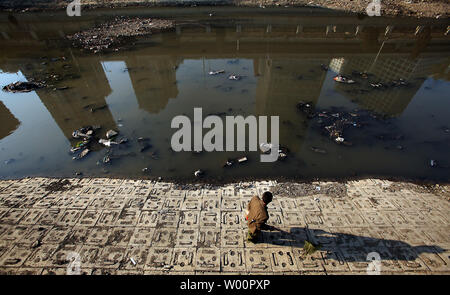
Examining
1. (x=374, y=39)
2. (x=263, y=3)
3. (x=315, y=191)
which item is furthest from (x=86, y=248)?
(x=263, y=3)

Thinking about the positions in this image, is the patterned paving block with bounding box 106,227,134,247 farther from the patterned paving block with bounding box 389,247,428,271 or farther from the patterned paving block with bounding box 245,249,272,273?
the patterned paving block with bounding box 389,247,428,271

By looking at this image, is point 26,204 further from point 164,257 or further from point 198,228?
point 198,228

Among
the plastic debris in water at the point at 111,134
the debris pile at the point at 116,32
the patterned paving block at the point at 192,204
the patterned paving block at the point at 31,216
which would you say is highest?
the debris pile at the point at 116,32

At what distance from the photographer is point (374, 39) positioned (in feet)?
63.5

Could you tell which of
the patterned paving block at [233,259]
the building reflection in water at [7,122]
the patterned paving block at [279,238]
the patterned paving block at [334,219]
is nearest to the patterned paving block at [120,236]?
the patterned paving block at [233,259]

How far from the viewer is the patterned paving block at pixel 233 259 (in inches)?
173

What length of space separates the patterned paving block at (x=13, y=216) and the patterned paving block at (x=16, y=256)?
0.95 metres

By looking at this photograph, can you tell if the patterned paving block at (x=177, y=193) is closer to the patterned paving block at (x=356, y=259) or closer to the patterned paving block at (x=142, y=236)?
the patterned paving block at (x=142, y=236)

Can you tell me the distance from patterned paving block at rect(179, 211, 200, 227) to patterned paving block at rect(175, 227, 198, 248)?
0.11 metres

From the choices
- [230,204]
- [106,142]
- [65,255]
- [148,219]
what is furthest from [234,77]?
[65,255]

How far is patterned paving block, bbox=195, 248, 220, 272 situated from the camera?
14.5ft

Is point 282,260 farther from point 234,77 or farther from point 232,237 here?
point 234,77

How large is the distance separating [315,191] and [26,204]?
8484 millimetres

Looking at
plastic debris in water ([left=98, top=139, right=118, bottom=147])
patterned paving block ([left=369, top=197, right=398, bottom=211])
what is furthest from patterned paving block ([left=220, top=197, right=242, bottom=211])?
plastic debris in water ([left=98, top=139, right=118, bottom=147])
